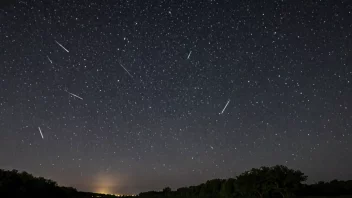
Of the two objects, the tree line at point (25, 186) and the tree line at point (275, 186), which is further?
the tree line at point (275, 186)

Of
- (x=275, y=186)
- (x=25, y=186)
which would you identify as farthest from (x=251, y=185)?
(x=25, y=186)

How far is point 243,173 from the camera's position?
63.4 metres

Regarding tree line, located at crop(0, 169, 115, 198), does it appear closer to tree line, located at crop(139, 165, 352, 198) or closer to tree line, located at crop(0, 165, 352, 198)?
tree line, located at crop(0, 165, 352, 198)

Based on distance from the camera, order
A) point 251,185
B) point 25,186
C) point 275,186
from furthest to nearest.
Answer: point 251,185
point 275,186
point 25,186

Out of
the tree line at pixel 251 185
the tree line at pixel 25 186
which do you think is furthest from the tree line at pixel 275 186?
the tree line at pixel 25 186

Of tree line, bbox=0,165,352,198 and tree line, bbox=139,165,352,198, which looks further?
tree line, bbox=139,165,352,198

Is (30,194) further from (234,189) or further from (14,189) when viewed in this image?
(234,189)

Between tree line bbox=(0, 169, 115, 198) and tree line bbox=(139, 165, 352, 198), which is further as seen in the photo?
tree line bbox=(139, 165, 352, 198)

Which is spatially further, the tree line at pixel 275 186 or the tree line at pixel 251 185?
the tree line at pixel 275 186

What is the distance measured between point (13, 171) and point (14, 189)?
4697 millimetres

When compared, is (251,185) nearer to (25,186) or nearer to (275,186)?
(275,186)

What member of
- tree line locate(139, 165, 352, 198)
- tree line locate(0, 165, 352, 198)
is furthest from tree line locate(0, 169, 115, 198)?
tree line locate(139, 165, 352, 198)

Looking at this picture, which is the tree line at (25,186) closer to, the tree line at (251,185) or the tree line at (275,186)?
the tree line at (251,185)

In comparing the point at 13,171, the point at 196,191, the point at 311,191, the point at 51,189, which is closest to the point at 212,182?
the point at 196,191
